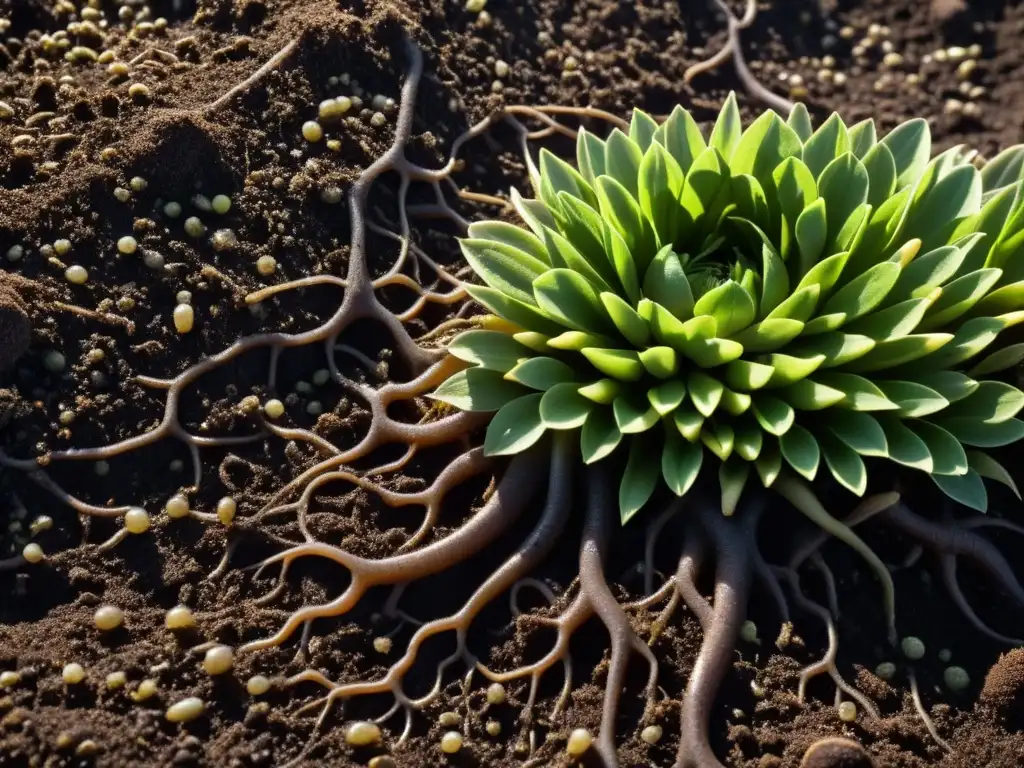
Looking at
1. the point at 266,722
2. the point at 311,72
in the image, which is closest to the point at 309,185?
the point at 311,72

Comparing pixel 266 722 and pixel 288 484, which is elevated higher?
pixel 288 484

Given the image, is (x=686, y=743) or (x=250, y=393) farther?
(x=250, y=393)

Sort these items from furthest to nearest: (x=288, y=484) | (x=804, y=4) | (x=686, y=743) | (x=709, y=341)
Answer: (x=804, y=4)
(x=288, y=484)
(x=709, y=341)
(x=686, y=743)

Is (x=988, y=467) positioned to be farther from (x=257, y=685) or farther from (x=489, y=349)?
(x=257, y=685)

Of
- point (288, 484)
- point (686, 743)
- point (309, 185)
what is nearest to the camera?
point (686, 743)

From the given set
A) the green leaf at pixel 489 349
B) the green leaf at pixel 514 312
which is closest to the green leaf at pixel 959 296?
the green leaf at pixel 514 312

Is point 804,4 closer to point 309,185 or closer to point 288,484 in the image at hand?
point 309,185

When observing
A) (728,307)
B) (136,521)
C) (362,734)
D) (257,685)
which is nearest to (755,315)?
(728,307)

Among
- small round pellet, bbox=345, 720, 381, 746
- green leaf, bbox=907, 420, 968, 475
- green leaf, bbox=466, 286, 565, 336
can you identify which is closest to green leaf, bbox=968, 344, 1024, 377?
green leaf, bbox=907, 420, 968, 475

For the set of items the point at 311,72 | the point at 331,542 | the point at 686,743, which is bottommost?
the point at 686,743
